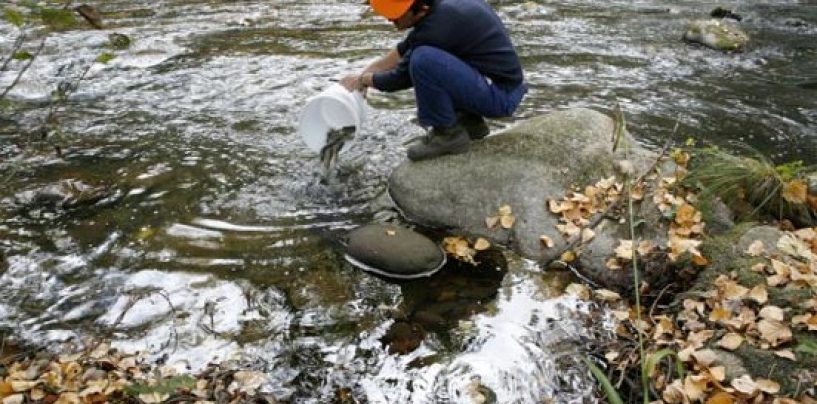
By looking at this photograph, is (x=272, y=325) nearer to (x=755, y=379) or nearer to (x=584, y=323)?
(x=584, y=323)

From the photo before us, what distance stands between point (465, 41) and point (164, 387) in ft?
9.34

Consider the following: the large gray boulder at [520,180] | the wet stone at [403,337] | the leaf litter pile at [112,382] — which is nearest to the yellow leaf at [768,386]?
the large gray boulder at [520,180]

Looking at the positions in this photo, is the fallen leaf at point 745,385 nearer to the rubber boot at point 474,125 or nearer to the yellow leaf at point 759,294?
the yellow leaf at point 759,294

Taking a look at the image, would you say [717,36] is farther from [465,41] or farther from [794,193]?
[465,41]

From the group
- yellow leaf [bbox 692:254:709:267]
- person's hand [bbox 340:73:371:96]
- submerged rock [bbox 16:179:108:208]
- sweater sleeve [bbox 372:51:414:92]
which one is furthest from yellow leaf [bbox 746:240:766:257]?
submerged rock [bbox 16:179:108:208]

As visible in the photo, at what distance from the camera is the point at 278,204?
501 centimetres

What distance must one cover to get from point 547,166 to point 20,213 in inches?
147

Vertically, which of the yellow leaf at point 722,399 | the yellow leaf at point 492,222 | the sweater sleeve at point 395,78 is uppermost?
the sweater sleeve at point 395,78

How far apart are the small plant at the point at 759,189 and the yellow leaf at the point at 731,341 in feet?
4.32

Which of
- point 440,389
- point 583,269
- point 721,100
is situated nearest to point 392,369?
point 440,389

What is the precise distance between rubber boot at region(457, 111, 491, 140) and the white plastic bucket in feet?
2.62

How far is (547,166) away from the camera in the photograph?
15.9ft

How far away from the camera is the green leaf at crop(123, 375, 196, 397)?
3.07m

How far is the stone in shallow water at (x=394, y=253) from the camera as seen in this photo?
420 cm
